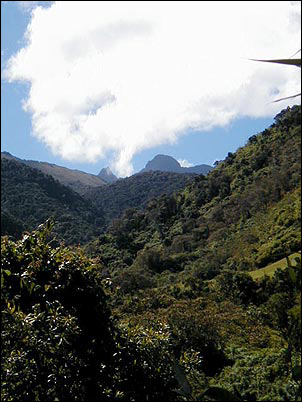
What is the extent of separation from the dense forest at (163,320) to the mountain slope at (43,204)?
33.1 meters

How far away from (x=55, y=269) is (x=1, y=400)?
1005 millimetres

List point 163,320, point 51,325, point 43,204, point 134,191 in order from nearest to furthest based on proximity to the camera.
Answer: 1. point 51,325
2. point 163,320
3. point 43,204
4. point 134,191

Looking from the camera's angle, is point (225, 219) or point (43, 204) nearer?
point (225, 219)

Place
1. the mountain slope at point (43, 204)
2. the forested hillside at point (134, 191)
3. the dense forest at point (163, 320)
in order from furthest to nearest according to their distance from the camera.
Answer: the forested hillside at point (134, 191) < the mountain slope at point (43, 204) < the dense forest at point (163, 320)

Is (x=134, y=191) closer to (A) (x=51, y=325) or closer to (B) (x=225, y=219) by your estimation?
(B) (x=225, y=219)

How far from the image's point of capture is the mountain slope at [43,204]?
73312mm

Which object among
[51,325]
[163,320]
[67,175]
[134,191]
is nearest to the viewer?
[51,325]

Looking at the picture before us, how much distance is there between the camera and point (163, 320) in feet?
31.0

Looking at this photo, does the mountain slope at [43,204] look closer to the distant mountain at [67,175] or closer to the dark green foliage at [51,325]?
the distant mountain at [67,175]

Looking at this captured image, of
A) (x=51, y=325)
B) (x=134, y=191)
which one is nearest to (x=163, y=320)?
(x=51, y=325)

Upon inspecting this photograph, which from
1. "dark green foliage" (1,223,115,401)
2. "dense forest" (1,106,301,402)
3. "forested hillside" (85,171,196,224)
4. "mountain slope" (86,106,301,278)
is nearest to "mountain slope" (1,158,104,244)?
"forested hillside" (85,171,196,224)

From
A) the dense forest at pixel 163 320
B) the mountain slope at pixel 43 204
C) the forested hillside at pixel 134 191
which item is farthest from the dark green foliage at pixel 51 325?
the forested hillside at pixel 134 191

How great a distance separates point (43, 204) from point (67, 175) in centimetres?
8794

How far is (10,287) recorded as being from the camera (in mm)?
3203
